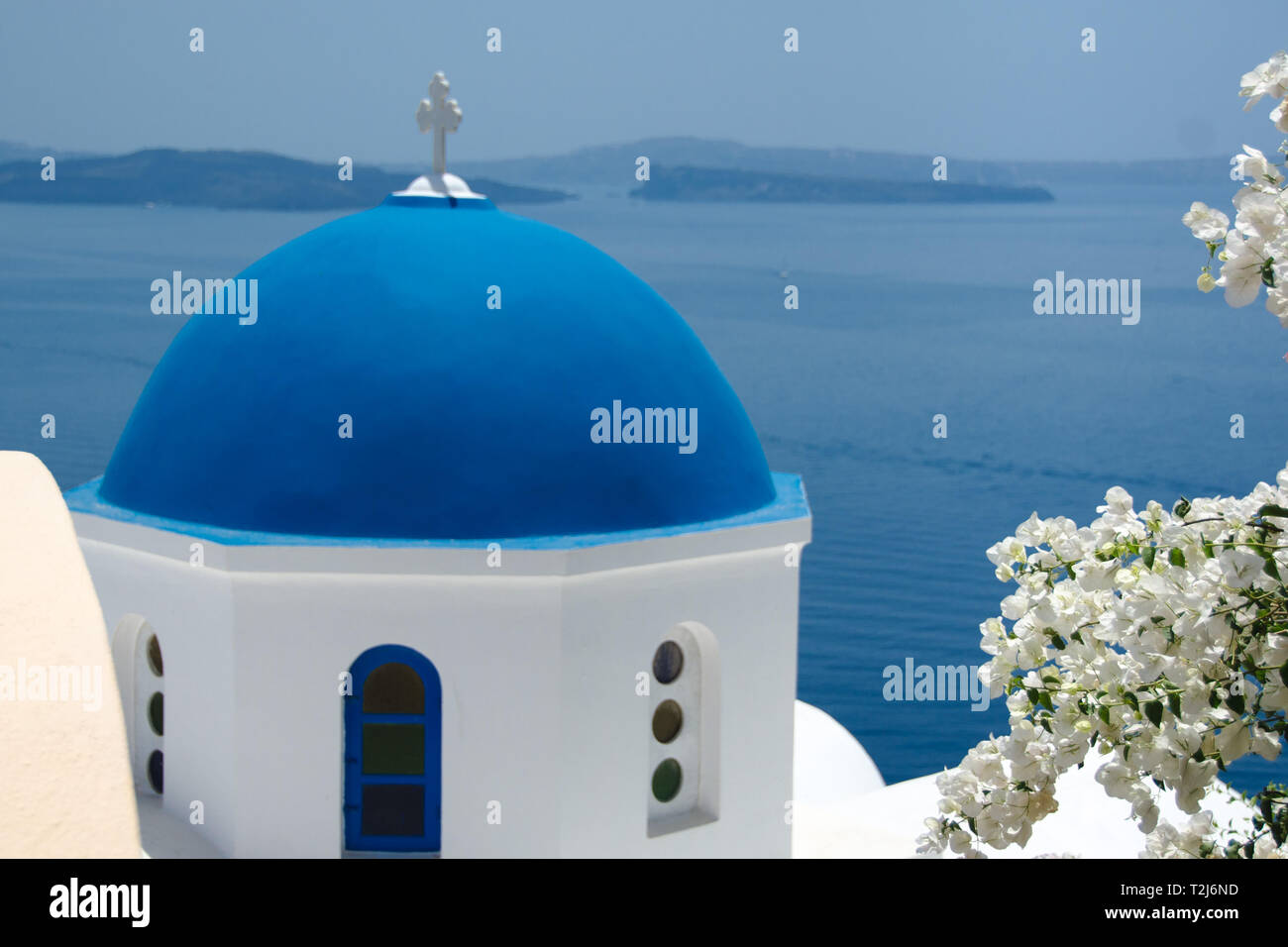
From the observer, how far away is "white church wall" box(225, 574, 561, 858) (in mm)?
8672

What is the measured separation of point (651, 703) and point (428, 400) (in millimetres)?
2344

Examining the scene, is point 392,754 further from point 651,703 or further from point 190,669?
point 651,703

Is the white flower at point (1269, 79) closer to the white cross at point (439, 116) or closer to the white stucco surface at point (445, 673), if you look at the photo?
the white stucco surface at point (445, 673)

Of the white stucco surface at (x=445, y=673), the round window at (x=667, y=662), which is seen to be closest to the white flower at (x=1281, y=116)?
the white stucco surface at (x=445, y=673)

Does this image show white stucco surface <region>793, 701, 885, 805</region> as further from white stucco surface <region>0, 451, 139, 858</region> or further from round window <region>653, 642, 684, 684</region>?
white stucco surface <region>0, 451, 139, 858</region>

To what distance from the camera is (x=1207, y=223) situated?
5.00m

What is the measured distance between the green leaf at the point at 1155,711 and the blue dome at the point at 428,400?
4.86 m

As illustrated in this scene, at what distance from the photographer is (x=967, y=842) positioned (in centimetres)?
557

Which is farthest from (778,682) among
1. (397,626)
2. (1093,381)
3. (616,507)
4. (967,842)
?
(1093,381)

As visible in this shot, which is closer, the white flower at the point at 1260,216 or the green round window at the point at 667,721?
the white flower at the point at 1260,216

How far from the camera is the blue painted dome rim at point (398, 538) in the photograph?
8.60m

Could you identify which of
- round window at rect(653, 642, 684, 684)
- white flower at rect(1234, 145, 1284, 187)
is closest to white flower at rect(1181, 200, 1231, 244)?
white flower at rect(1234, 145, 1284, 187)

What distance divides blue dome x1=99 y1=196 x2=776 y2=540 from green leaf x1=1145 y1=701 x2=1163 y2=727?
4.86 metres
